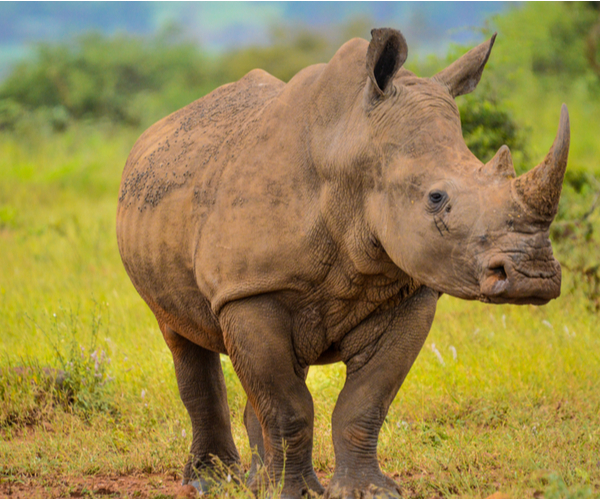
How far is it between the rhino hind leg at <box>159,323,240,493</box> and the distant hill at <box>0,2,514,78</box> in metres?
30.1

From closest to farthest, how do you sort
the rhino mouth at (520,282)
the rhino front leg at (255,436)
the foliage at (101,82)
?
the rhino mouth at (520,282)
the rhino front leg at (255,436)
the foliage at (101,82)

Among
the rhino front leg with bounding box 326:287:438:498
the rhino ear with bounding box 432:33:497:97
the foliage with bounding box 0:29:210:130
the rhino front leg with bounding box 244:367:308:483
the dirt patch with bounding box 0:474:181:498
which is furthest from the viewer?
the foliage with bounding box 0:29:210:130

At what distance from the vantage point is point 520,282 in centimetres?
313

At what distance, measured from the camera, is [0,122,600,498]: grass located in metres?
4.93

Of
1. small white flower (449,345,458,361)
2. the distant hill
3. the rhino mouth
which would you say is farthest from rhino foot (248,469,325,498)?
the distant hill

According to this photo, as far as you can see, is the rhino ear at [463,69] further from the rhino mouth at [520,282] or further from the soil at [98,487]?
the soil at [98,487]

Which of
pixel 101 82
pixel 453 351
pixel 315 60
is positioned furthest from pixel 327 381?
pixel 315 60

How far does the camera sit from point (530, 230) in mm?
3184

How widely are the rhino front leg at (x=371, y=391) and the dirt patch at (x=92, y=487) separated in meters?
1.32

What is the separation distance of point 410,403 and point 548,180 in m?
3.10

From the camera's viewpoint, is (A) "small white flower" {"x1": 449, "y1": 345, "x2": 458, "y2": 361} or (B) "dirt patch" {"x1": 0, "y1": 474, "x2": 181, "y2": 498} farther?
(A) "small white flower" {"x1": 449, "y1": 345, "x2": 458, "y2": 361}

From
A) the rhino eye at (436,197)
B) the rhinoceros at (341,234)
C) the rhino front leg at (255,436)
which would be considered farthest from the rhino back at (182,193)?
the rhino eye at (436,197)

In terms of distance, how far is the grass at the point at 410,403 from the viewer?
493 cm

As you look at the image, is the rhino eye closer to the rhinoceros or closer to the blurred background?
the rhinoceros
